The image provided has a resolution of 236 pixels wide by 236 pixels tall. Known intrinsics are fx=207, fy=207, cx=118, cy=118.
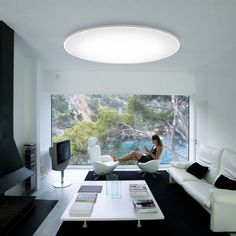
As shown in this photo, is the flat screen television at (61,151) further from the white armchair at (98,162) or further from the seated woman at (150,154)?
the seated woman at (150,154)

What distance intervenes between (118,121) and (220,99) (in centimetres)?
277

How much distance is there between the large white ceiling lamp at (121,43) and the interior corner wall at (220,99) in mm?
1544

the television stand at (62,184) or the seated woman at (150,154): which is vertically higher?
the seated woman at (150,154)

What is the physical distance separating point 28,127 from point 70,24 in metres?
2.48

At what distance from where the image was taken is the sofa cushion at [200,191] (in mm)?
2846

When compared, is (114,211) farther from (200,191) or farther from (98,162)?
(98,162)

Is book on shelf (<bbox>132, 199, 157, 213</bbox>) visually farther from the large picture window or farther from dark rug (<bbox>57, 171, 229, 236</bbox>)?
the large picture window

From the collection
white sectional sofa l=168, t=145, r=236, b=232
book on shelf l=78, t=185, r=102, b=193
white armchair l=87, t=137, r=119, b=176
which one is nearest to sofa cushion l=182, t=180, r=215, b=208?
white sectional sofa l=168, t=145, r=236, b=232

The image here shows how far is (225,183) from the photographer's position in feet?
10.00

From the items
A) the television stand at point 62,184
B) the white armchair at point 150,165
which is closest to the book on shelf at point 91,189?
the television stand at point 62,184

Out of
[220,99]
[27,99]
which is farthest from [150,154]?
[27,99]

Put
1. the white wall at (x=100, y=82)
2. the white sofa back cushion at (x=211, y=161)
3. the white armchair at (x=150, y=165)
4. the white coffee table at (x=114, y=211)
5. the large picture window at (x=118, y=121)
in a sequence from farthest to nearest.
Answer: the large picture window at (x=118, y=121)
the white wall at (x=100, y=82)
the white armchair at (x=150, y=165)
the white sofa back cushion at (x=211, y=161)
the white coffee table at (x=114, y=211)

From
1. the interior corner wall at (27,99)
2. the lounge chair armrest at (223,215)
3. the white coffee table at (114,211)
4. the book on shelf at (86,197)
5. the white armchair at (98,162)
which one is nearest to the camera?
the white coffee table at (114,211)

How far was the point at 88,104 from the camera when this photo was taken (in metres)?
5.98
